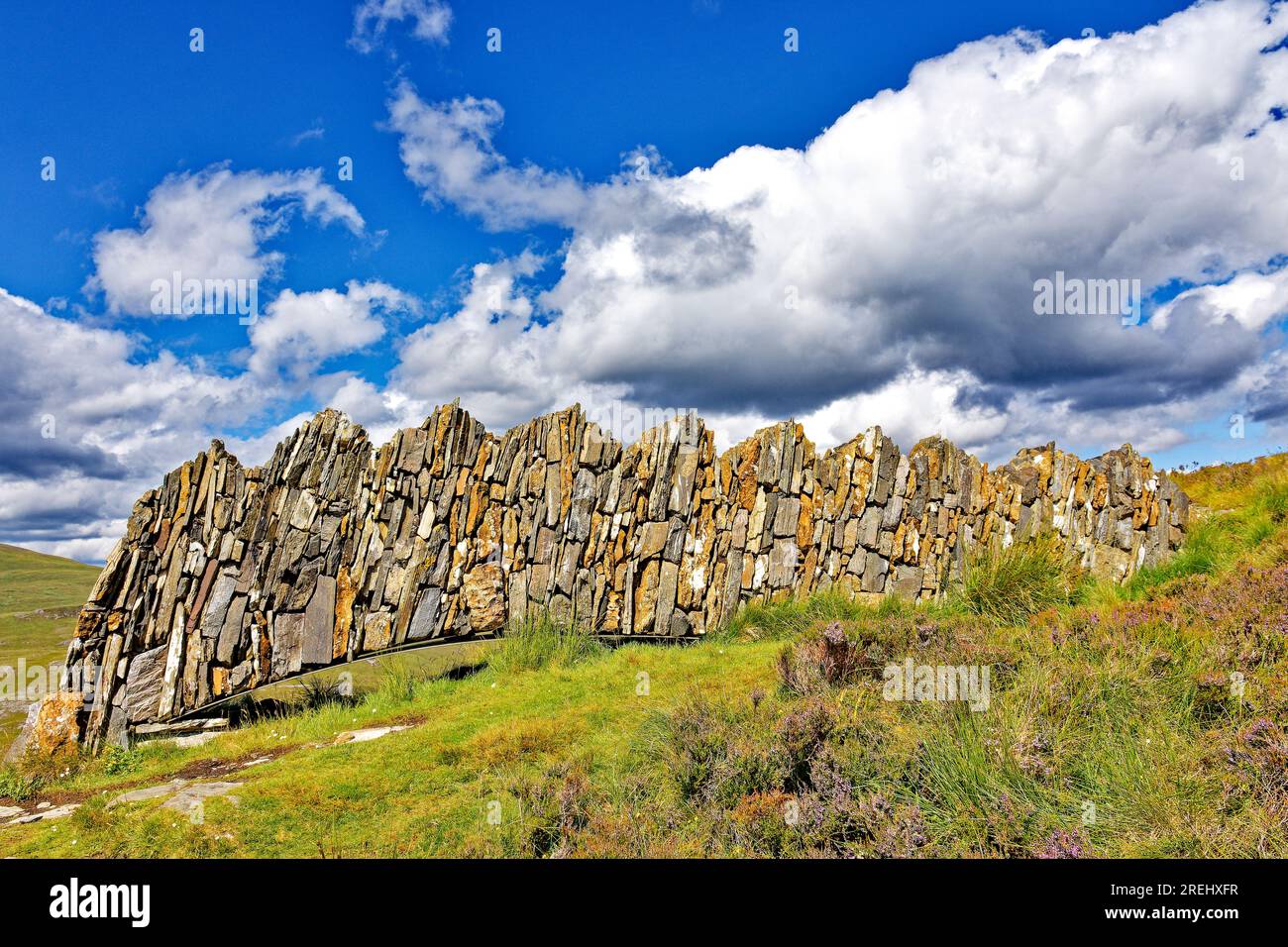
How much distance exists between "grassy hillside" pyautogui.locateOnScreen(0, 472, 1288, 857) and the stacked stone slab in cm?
111

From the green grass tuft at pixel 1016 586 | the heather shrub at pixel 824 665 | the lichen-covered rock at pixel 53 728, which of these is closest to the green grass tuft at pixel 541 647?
the heather shrub at pixel 824 665

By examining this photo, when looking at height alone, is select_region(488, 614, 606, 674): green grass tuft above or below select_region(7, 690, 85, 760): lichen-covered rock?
above

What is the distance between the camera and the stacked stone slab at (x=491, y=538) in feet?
27.0

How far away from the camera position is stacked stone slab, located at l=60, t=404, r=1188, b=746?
8.23m

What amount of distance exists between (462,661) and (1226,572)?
8754mm

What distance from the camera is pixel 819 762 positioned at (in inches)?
165

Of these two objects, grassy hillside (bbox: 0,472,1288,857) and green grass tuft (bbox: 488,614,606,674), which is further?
green grass tuft (bbox: 488,614,606,674)
